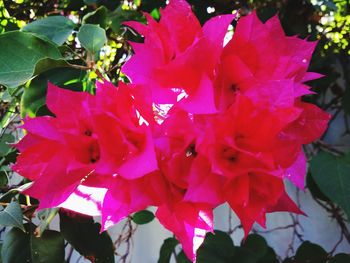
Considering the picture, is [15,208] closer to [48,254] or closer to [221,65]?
[48,254]

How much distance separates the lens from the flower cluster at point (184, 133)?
0.97ft

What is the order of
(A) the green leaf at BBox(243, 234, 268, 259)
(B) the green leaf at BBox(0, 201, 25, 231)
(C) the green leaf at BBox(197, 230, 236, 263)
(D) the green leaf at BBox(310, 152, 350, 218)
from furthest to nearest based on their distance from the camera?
(A) the green leaf at BBox(243, 234, 268, 259) → (C) the green leaf at BBox(197, 230, 236, 263) → (D) the green leaf at BBox(310, 152, 350, 218) → (B) the green leaf at BBox(0, 201, 25, 231)

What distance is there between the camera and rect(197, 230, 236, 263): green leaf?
75cm

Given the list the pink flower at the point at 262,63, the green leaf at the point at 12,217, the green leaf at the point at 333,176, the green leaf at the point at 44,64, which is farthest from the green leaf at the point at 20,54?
the green leaf at the point at 333,176

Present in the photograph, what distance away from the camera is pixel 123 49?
2.63 ft

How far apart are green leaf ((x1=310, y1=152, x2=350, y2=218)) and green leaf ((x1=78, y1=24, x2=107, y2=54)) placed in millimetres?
345

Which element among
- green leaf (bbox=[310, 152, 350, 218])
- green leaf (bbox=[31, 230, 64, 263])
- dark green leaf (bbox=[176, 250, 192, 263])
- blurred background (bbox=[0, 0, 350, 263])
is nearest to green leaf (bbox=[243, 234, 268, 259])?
blurred background (bbox=[0, 0, 350, 263])

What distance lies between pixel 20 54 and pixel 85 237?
0.78ft

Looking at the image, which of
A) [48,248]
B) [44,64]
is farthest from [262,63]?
[48,248]

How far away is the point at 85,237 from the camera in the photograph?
0.55 metres

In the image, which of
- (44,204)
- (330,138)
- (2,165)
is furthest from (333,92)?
(44,204)

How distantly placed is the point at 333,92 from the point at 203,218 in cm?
79

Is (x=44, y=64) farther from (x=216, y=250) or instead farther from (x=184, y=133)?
(x=216, y=250)

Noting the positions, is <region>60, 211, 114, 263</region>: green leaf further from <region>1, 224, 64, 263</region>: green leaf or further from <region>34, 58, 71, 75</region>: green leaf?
<region>34, 58, 71, 75</region>: green leaf
